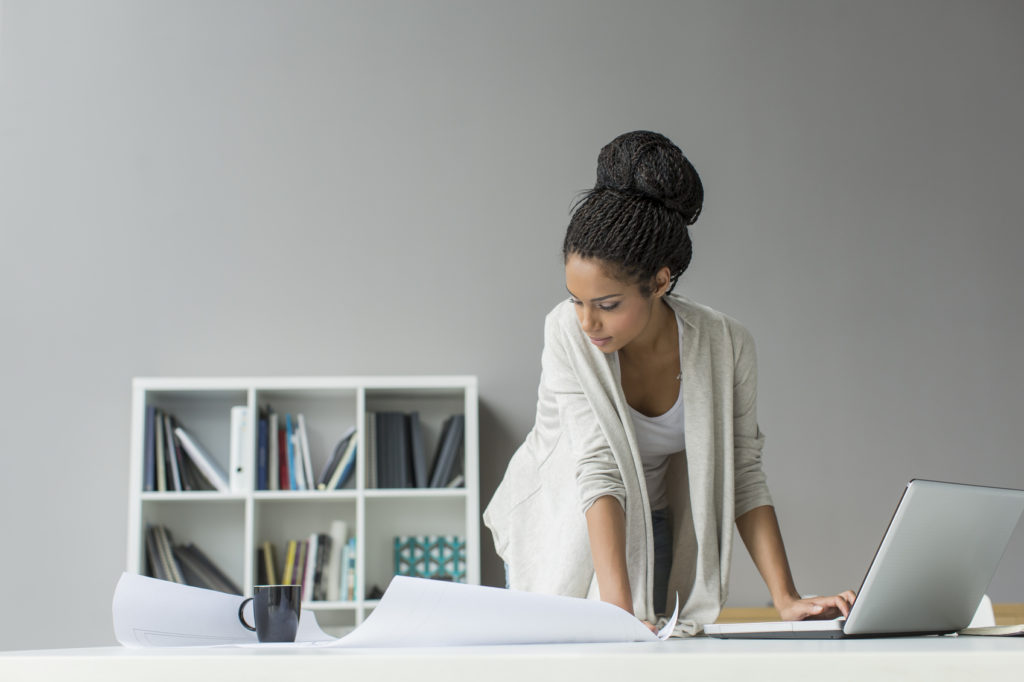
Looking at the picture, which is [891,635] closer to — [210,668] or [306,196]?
[210,668]

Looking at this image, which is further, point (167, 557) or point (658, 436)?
point (167, 557)

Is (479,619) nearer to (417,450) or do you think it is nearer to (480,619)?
(480,619)

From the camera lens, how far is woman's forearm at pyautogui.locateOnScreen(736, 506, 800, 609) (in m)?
1.45

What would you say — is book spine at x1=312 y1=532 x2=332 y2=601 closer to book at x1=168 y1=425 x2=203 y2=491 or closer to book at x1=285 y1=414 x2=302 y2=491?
book at x1=285 y1=414 x2=302 y2=491

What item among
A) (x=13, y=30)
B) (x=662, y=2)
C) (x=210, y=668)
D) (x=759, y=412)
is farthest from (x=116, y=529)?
(x=210, y=668)

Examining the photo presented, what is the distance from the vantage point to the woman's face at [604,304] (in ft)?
5.03

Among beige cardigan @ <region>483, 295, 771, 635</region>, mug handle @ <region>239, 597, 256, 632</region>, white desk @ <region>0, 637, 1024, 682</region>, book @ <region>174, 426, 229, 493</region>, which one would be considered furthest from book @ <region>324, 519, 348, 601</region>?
white desk @ <region>0, 637, 1024, 682</region>

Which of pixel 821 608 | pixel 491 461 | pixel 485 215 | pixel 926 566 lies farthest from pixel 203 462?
pixel 926 566

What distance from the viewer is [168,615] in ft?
3.19

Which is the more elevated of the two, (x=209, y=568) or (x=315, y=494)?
(x=315, y=494)

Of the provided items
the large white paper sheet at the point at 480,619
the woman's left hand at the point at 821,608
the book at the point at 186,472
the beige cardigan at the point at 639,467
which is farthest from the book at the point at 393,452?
the large white paper sheet at the point at 480,619

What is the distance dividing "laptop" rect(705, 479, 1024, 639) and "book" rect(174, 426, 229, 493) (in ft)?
7.13

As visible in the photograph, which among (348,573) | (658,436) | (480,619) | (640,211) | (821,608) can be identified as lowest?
(348,573)

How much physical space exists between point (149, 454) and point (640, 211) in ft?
6.47
